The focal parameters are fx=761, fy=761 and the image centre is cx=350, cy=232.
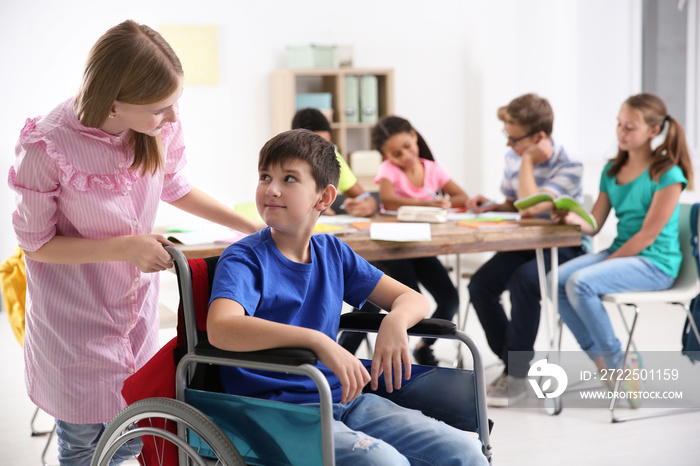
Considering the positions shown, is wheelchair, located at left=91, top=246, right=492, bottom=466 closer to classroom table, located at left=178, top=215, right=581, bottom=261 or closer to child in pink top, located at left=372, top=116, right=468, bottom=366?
classroom table, located at left=178, top=215, right=581, bottom=261

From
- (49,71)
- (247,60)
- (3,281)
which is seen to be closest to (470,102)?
(247,60)

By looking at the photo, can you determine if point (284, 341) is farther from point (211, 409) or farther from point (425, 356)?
point (425, 356)

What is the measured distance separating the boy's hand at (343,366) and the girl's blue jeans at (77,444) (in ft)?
1.69

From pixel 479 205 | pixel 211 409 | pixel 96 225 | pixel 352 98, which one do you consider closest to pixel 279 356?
pixel 211 409

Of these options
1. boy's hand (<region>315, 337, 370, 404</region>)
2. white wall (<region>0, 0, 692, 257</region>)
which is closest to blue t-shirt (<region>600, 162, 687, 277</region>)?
boy's hand (<region>315, 337, 370, 404</region>)

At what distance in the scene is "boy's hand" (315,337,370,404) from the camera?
1282mm

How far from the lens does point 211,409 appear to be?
136 centimetres

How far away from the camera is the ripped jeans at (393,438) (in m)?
1.28

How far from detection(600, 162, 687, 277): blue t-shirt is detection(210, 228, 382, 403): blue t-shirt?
67.6 inches

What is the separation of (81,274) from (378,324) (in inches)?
23.7

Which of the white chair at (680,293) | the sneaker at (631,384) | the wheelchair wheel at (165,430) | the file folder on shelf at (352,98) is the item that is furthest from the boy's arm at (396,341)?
the file folder on shelf at (352,98)

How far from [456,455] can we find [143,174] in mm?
797

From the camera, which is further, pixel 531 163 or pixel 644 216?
pixel 531 163

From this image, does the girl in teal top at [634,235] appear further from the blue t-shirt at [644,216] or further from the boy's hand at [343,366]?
the boy's hand at [343,366]
